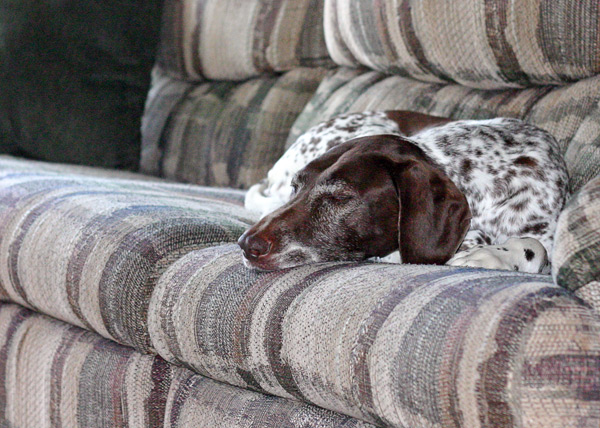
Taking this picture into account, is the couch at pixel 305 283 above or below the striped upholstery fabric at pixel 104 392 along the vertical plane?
above

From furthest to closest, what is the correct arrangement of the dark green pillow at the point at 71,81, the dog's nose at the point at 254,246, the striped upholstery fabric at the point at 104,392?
the dark green pillow at the point at 71,81
the dog's nose at the point at 254,246
the striped upholstery fabric at the point at 104,392

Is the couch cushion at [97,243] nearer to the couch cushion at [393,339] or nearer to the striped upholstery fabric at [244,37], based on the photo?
the couch cushion at [393,339]

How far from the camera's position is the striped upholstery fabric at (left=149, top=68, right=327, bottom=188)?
3.55 m

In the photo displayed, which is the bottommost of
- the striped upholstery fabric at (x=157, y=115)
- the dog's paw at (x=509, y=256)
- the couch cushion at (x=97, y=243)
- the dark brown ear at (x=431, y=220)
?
the striped upholstery fabric at (x=157, y=115)

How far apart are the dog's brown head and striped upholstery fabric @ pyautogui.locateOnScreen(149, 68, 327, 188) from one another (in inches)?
61.0

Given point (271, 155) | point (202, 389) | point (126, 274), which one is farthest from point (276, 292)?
point (271, 155)

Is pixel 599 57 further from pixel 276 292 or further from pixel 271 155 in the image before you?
pixel 271 155

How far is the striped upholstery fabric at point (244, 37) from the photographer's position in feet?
12.0

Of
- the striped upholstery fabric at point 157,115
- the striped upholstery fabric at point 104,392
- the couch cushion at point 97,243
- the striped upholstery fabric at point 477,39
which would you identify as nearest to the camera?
the striped upholstery fabric at point 104,392

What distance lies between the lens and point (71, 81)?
3945 mm

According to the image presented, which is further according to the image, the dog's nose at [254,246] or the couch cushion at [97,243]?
the couch cushion at [97,243]

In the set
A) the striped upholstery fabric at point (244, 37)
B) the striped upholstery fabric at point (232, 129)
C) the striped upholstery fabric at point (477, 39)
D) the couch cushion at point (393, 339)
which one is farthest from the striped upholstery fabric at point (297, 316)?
the striped upholstery fabric at point (244, 37)

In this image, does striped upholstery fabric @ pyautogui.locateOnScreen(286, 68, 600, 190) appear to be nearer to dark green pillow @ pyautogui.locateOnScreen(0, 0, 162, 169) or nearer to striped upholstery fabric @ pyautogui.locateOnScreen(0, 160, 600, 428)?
striped upholstery fabric @ pyautogui.locateOnScreen(0, 160, 600, 428)

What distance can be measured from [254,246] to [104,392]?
57 centimetres
